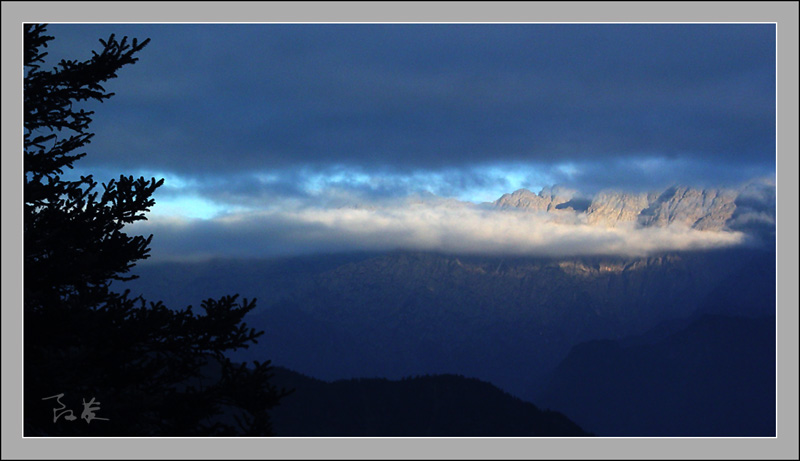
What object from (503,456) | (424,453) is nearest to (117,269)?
(424,453)

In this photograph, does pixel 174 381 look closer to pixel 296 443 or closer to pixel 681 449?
pixel 296 443

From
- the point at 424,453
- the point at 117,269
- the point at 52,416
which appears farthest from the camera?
the point at 117,269

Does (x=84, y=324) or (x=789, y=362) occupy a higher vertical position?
(x=84, y=324)

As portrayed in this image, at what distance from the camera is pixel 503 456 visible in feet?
39.4

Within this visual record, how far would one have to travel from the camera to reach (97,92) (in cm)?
1777

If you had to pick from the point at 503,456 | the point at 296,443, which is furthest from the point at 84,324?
the point at 503,456

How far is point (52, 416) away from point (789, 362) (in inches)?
617

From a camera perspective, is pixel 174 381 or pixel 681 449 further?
pixel 174 381

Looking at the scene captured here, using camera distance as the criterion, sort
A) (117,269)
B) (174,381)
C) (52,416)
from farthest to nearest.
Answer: (117,269) < (174,381) < (52,416)

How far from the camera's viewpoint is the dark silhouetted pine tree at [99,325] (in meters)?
13.6

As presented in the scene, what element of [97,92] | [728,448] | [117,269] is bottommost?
[728,448]

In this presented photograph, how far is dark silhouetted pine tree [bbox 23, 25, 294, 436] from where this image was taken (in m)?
13.6

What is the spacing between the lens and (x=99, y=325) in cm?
1472

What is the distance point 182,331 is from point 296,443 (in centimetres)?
564
